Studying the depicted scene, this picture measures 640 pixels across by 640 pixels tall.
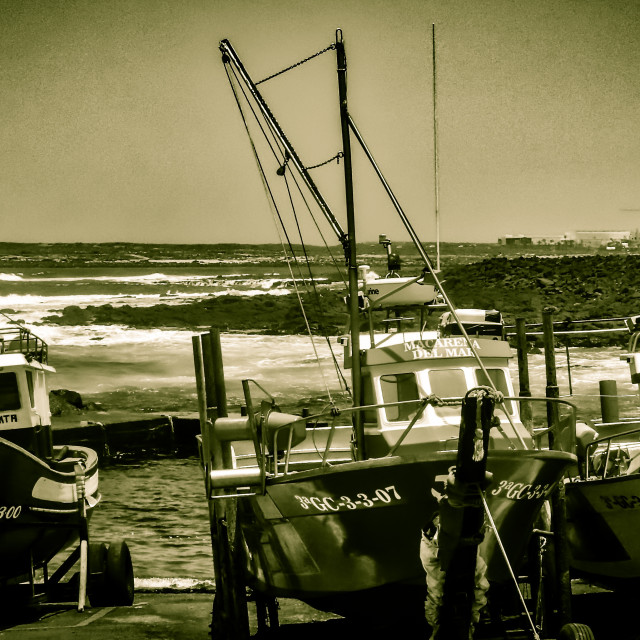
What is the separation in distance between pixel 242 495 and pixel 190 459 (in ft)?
66.8

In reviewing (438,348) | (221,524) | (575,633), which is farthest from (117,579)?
(575,633)

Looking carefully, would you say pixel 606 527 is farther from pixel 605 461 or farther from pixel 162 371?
pixel 162 371

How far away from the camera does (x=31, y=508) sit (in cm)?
1374

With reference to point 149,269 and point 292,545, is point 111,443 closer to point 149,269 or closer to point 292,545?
point 292,545

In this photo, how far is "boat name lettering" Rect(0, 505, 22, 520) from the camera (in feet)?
44.1

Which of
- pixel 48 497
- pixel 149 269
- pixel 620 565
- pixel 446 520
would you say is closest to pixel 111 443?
pixel 48 497

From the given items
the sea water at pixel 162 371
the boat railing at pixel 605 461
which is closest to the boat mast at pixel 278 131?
the sea water at pixel 162 371

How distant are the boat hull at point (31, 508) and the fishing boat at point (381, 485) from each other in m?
2.61

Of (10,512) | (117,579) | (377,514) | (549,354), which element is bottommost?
(117,579)

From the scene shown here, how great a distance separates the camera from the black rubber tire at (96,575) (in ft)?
46.4

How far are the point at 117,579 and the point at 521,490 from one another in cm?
617

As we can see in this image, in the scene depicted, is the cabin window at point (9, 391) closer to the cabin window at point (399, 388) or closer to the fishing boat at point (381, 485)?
the fishing boat at point (381, 485)

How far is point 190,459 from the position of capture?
3095 cm

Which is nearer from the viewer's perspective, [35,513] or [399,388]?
[399,388]
